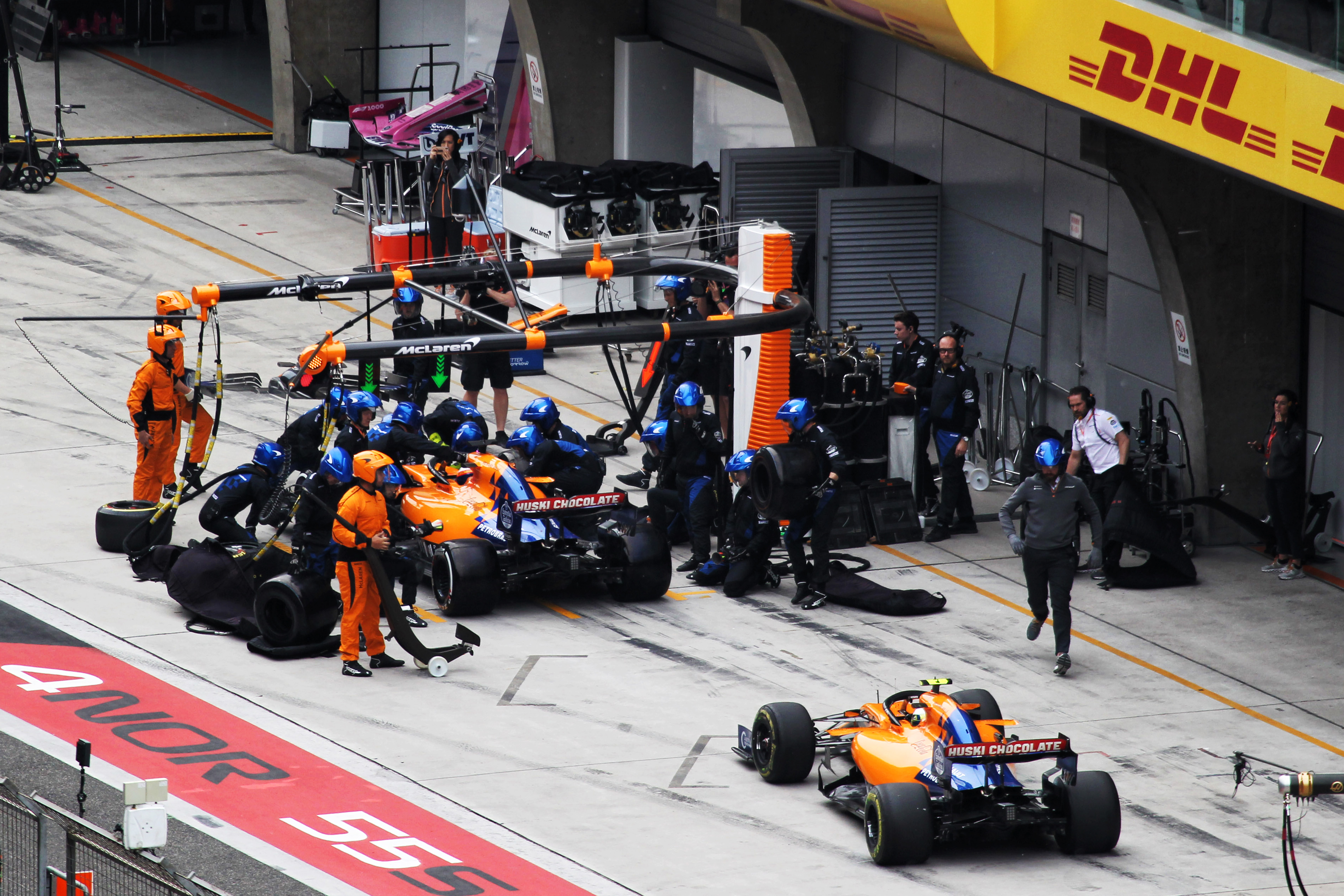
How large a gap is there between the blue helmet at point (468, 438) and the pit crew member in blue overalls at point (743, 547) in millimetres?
2325

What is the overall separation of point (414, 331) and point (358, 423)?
4886 millimetres

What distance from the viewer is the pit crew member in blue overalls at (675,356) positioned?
21.3 m

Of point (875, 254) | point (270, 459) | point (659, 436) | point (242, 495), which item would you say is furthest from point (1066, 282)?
point (242, 495)

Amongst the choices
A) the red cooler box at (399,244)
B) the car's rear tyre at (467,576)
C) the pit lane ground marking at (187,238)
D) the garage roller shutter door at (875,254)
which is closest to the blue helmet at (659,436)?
the car's rear tyre at (467,576)

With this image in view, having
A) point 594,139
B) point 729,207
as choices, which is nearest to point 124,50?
point 594,139

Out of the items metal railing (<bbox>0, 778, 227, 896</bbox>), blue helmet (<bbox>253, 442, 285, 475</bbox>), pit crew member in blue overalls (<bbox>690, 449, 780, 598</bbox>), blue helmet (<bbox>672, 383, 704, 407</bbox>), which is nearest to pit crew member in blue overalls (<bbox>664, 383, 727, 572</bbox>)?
blue helmet (<bbox>672, 383, 704, 407</bbox>)

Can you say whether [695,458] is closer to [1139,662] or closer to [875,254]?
[1139,662]

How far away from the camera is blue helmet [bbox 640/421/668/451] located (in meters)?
19.2

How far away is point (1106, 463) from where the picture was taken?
1969 centimetres

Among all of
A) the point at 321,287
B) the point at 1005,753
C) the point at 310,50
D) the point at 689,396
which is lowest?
the point at 1005,753

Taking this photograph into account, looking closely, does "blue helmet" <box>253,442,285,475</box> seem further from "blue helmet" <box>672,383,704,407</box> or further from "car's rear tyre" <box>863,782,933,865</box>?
"car's rear tyre" <box>863,782,933,865</box>

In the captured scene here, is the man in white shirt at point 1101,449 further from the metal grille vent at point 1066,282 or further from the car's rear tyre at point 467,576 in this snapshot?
the car's rear tyre at point 467,576

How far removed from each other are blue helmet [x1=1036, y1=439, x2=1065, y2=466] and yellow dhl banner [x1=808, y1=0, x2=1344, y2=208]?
263 centimetres

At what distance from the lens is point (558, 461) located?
18719mm
